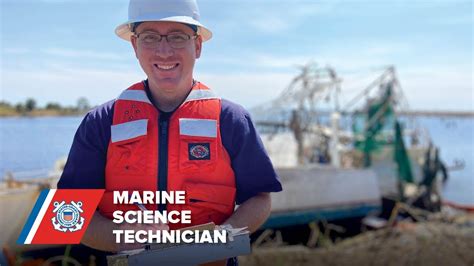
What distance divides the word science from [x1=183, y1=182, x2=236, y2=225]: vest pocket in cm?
2

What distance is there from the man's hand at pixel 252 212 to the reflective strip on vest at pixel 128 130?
376 mm

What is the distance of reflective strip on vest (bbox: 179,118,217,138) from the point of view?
1.48 m

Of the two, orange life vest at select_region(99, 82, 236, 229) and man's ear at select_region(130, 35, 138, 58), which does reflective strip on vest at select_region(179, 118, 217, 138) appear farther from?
man's ear at select_region(130, 35, 138, 58)

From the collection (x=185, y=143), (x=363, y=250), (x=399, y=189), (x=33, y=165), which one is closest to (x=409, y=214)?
(x=399, y=189)

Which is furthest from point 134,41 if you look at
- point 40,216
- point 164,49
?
point 40,216

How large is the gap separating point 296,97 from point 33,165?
4721 mm

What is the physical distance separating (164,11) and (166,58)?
0.14 metres

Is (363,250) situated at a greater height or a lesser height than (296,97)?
lesser

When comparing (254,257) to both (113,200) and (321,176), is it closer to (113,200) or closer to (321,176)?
(321,176)

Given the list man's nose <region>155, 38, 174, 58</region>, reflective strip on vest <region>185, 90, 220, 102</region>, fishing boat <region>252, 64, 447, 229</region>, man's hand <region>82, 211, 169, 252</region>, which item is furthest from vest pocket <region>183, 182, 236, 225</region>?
fishing boat <region>252, 64, 447, 229</region>

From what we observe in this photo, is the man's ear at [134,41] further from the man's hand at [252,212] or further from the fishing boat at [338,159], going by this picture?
the fishing boat at [338,159]

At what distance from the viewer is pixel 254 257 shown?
15.2 feet

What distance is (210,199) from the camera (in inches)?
58.6

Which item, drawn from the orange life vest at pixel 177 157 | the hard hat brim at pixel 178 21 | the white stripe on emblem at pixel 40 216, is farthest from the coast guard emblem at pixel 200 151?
the white stripe on emblem at pixel 40 216
